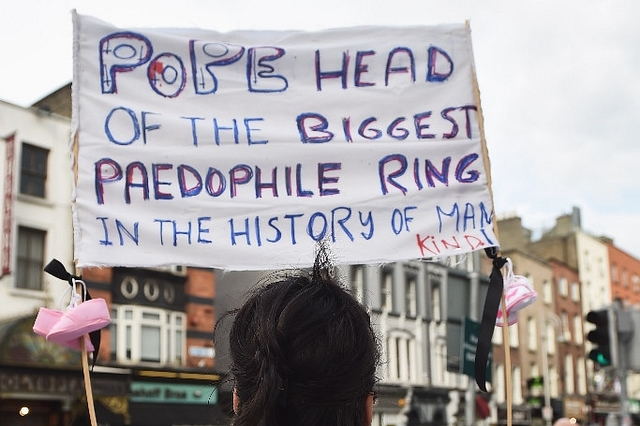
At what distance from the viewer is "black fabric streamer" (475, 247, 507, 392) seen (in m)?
3.62

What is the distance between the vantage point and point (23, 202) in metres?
22.7

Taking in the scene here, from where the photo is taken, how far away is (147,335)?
83.4 ft

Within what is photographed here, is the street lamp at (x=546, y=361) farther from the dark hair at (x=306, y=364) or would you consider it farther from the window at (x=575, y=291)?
the dark hair at (x=306, y=364)

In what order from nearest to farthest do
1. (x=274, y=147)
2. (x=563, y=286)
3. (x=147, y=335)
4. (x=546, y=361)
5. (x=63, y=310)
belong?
(x=274, y=147)
(x=63, y=310)
(x=147, y=335)
(x=546, y=361)
(x=563, y=286)

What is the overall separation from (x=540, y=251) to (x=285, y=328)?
178ft

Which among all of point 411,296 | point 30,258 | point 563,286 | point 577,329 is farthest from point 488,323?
point 577,329

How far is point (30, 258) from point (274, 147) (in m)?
19.9

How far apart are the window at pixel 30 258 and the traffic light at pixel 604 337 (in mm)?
14520

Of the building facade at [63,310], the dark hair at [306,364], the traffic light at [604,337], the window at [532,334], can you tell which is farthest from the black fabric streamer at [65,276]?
the window at [532,334]

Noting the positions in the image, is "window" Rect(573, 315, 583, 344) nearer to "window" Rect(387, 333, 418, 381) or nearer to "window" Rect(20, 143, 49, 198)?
"window" Rect(387, 333, 418, 381)

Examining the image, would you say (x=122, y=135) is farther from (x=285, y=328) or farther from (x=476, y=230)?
(x=285, y=328)

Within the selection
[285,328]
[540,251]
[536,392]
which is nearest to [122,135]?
[285,328]

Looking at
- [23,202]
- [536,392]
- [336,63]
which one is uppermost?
[23,202]

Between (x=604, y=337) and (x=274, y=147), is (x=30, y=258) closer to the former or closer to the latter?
(x=604, y=337)
